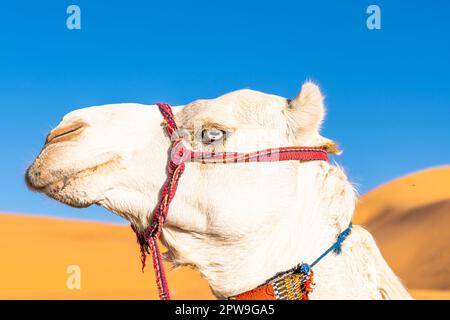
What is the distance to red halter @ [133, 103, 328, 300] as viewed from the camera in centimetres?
367

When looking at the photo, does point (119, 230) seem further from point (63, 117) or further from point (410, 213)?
point (63, 117)

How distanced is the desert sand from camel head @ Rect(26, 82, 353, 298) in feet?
65.1

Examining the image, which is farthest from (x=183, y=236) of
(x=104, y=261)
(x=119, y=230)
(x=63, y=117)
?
(x=119, y=230)

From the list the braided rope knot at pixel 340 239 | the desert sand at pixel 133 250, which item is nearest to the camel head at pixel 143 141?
the braided rope knot at pixel 340 239

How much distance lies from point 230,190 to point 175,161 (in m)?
0.35

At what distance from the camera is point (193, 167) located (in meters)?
3.72

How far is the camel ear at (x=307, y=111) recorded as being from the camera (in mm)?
3814

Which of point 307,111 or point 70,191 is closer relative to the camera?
point 70,191

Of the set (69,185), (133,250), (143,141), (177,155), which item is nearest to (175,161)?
(177,155)

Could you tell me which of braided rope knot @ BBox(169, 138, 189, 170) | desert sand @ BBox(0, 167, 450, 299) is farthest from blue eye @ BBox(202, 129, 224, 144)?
desert sand @ BBox(0, 167, 450, 299)

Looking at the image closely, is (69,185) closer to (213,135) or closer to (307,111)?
(213,135)

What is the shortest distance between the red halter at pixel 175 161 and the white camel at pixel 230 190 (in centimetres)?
4

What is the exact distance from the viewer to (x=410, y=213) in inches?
1805
